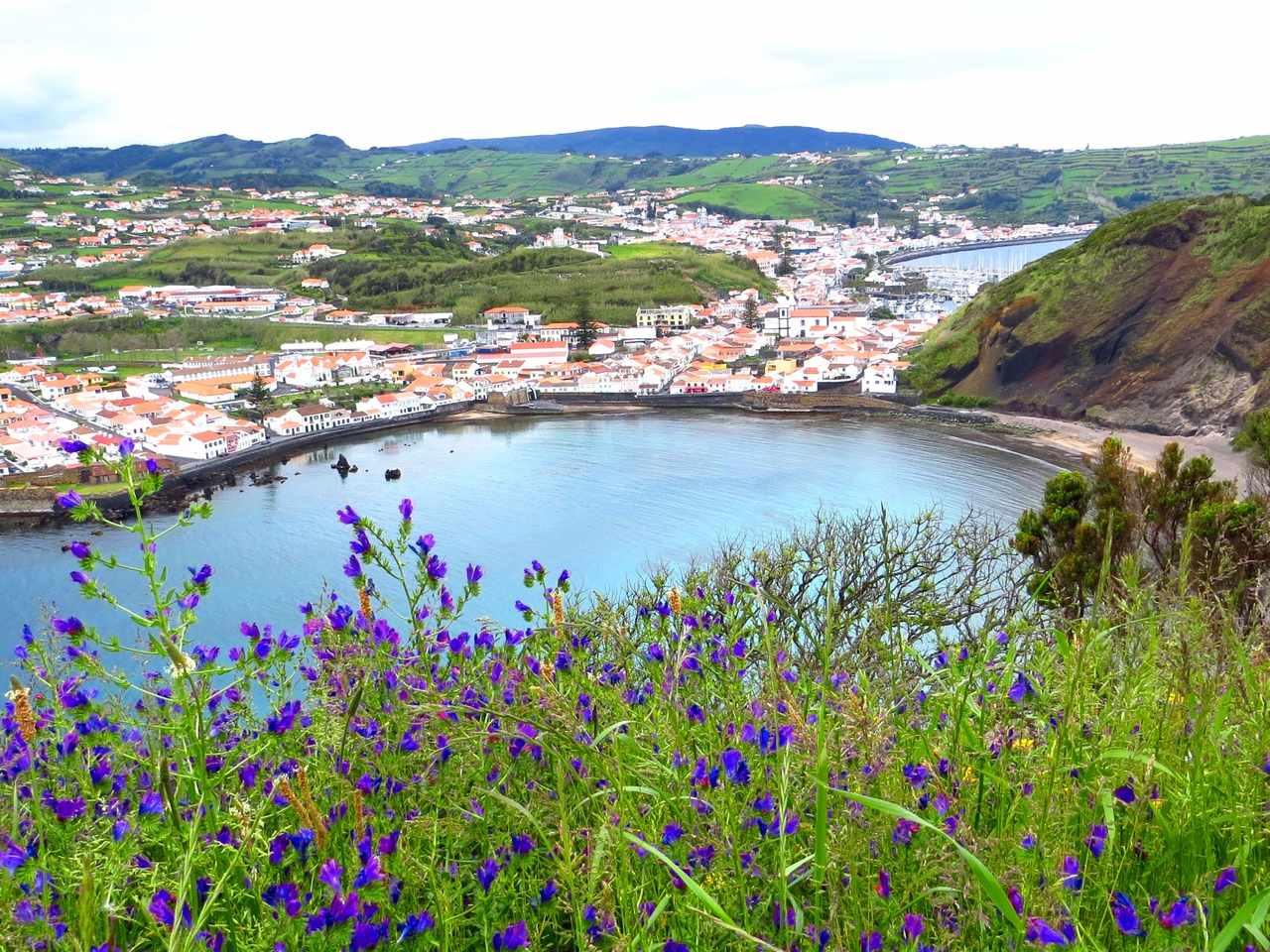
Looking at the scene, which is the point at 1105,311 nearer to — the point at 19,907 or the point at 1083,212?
the point at 19,907

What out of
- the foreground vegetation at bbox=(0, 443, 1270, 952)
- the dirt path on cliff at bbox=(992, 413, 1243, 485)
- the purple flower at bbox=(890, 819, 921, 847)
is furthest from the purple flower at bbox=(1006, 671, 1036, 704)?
the dirt path on cliff at bbox=(992, 413, 1243, 485)

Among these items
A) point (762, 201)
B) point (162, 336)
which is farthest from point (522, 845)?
point (762, 201)

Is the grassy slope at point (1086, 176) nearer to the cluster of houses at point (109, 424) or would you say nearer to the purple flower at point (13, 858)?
the cluster of houses at point (109, 424)

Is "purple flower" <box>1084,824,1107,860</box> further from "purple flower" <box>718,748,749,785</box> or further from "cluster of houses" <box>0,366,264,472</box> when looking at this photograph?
"cluster of houses" <box>0,366,264,472</box>

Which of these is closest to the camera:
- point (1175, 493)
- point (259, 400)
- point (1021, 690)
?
point (1021, 690)

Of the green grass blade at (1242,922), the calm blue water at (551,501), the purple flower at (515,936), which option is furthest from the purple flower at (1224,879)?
the calm blue water at (551,501)

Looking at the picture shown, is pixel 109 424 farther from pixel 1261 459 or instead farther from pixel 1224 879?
pixel 1224 879

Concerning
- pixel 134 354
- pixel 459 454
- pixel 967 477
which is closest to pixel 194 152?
pixel 134 354
